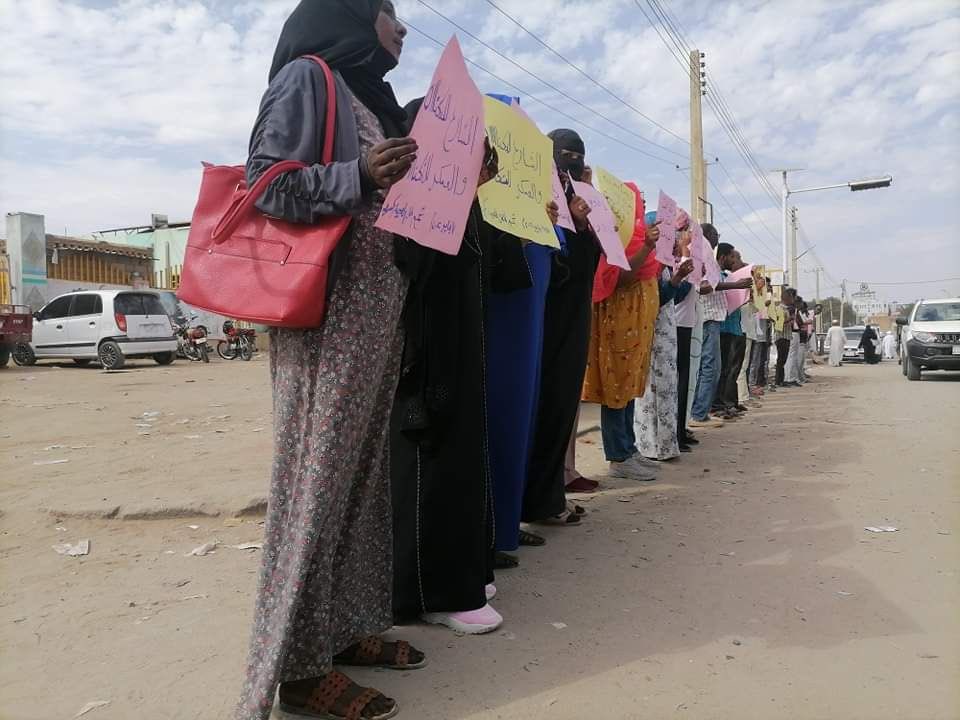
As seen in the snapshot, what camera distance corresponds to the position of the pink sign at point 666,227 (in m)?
4.70

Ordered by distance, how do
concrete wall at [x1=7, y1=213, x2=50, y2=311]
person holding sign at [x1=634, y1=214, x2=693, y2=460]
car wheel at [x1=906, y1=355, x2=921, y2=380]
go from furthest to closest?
concrete wall at [x1=7, y1=213, x2=50, y2=311]
car wheel at [x1=906, y1=355, x2=921, y2=380]
person holding sign at [x1=634, y1=214, x2=693, y2=460]

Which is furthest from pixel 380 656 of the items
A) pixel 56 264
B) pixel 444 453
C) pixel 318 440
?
pixel 56 264

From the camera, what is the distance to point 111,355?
14.9 meters

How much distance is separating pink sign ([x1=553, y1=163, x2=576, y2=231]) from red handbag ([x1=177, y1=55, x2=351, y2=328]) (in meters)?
1.64

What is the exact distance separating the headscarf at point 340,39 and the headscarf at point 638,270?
251 cm

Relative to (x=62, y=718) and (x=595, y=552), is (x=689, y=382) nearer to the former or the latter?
(x=595, y=552)

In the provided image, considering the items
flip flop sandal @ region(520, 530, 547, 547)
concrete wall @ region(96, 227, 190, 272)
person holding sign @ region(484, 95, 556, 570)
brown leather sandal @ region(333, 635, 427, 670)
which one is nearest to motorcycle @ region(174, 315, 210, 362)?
concrete wall @ region(96, 227, 190, 272)

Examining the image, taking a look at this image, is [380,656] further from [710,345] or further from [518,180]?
[710,345]

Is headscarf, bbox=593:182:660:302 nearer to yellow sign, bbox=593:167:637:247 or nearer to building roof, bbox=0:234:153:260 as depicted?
yellow sign, bbox=593:167:637:247

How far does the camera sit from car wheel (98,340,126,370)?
48.6 feet

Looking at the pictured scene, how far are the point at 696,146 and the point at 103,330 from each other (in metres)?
12.6

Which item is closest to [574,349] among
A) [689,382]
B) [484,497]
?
[484,497]

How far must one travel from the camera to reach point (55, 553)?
10.9 feet

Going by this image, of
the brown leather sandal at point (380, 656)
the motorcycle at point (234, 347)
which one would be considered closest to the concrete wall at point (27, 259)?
the motorcycle at point (234, 347)
